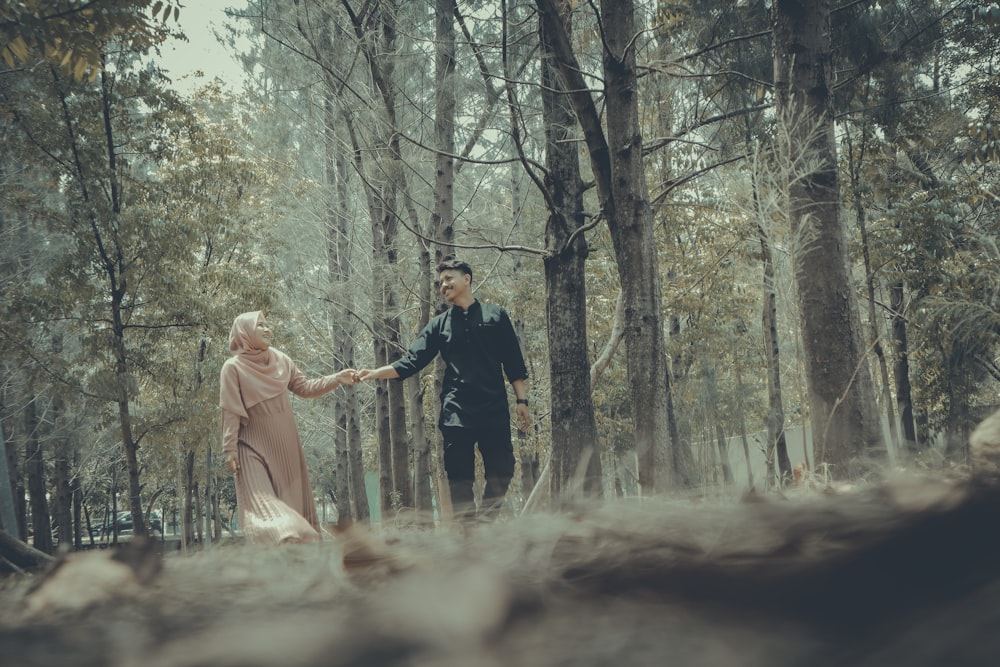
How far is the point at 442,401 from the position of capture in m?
5.71

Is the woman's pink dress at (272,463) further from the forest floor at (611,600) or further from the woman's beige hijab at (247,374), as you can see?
the forest floor at (611,600)

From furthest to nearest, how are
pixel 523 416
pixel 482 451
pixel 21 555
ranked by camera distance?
pixel 523 416 → pixel 482 451 → pixel 21 555

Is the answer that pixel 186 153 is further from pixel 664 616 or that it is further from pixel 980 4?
pixel 664 616

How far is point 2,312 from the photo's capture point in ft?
40.4

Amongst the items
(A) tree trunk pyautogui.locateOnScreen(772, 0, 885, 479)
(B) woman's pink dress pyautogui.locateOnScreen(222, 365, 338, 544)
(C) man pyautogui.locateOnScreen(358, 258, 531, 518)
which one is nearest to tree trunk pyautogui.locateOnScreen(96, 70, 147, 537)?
(B) woman's pink dress pyautogui.locateOnScreen(222, 365, 338, 544)

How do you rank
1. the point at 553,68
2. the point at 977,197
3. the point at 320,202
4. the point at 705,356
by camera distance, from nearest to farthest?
the point at 553,68 < the point at 977,197 < the point at 320,202 < the point at 705,356

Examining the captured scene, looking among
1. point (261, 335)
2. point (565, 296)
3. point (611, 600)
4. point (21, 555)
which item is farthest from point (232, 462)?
point (611, 600)

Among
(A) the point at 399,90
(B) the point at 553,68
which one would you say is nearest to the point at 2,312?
(A) the point at 399,90

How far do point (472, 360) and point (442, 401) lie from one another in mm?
372

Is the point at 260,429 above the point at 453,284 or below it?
below

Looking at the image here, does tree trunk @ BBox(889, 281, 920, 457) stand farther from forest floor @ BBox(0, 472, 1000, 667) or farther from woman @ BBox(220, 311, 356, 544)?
forest floor @ BBox(0, 472, 1000, 667)

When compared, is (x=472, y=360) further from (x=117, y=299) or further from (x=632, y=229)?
(x=117, y=299)

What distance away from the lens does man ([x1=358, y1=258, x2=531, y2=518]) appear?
18.2 feet

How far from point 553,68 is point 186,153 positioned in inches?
456
